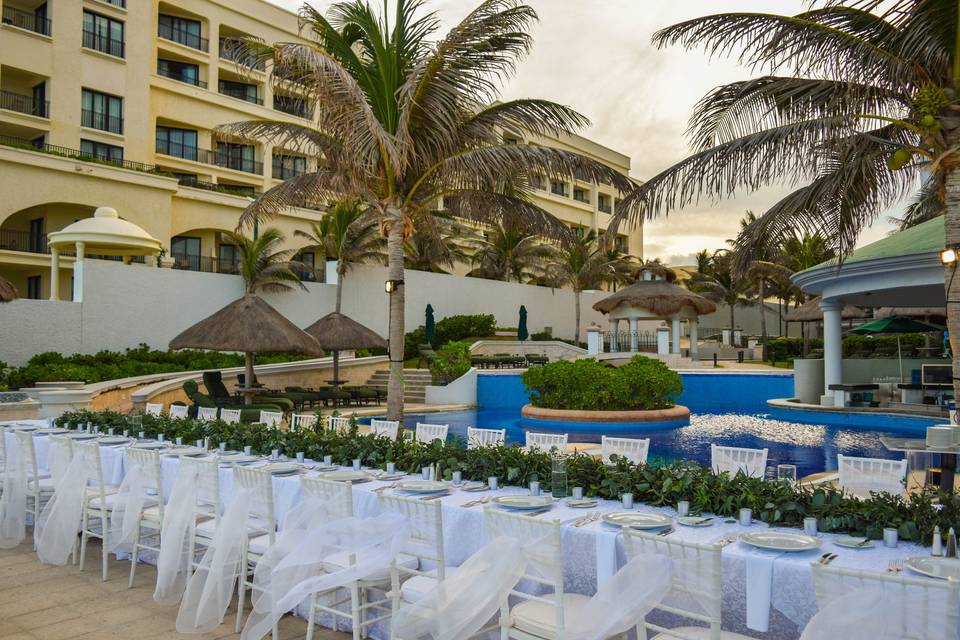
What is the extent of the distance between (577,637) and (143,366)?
19.4 metres

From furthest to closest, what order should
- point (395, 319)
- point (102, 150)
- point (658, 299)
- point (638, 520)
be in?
point (658, 299), point (102, 150), point (395, 319), point (638, 520)

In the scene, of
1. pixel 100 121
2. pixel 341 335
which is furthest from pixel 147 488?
pixel 100 121

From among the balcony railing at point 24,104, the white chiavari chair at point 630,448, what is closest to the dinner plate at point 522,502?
the white chiavari chair at point 630,448

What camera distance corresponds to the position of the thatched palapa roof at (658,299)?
3112 cm

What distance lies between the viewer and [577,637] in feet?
12.2

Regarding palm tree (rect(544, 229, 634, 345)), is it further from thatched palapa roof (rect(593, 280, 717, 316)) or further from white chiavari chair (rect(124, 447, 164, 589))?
white chiavari chair (rect(124, 447, 164, 589))

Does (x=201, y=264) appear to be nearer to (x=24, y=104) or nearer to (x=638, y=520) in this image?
(x=24, y=104)

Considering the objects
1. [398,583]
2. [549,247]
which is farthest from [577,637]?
[549,247]

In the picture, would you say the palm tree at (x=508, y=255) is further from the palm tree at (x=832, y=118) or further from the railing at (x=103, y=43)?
the palm tree at (x=832, y=118)

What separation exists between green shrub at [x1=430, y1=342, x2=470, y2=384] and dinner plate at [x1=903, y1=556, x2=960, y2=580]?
65.3 ft

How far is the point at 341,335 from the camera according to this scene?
66.9 ft

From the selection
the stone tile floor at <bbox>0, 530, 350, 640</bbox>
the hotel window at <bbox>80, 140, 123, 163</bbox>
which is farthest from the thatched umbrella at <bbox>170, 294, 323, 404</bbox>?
the hotel window at <bbox>80, 140, 123, 163</bbox>

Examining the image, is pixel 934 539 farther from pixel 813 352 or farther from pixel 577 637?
pixel 813 352

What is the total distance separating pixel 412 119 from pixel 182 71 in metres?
26.7
